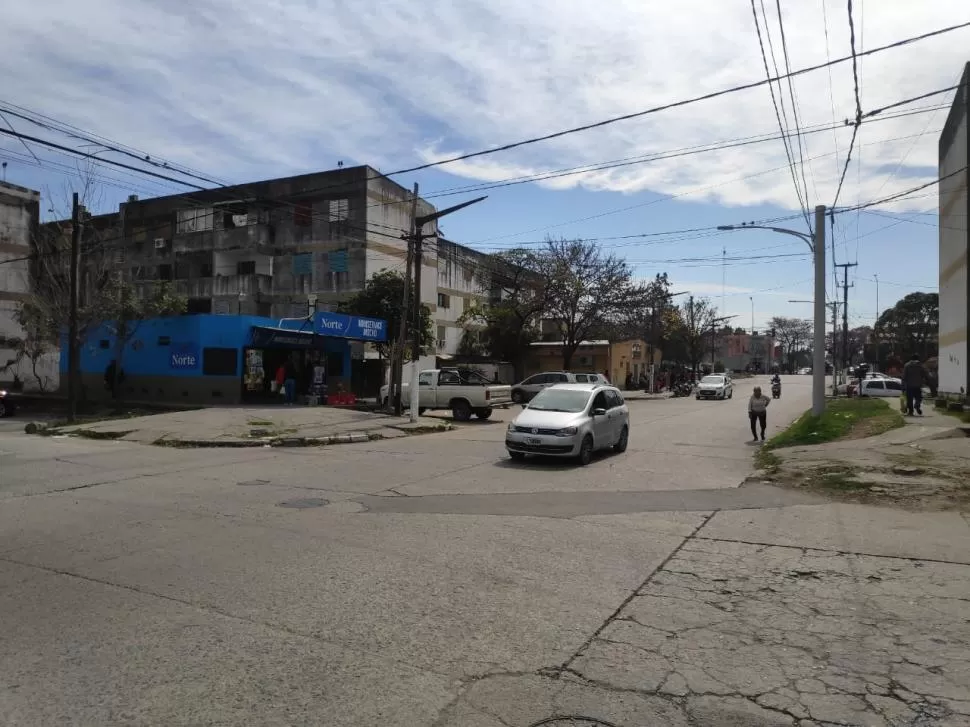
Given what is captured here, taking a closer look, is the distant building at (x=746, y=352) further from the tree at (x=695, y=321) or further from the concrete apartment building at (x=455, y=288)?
the concrete apartment building at (x=455, y=288)

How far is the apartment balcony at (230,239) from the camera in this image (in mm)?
46781

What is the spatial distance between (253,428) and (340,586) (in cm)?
1408

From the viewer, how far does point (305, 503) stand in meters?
9.52

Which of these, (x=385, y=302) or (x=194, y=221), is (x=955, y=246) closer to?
(x=385, y=302)

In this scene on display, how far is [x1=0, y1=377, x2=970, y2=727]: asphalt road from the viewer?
12.6 ft

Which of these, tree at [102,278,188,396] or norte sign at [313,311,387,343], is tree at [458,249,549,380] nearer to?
norte sign at [313,311,387,343]

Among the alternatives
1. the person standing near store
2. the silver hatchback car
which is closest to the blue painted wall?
the person standing near store

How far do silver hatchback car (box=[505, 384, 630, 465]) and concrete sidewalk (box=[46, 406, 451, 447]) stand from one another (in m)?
5.69

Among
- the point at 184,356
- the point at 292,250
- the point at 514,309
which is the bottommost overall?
the point at 184,356

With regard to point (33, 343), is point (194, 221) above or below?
above

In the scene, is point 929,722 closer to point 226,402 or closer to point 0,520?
point 0,520

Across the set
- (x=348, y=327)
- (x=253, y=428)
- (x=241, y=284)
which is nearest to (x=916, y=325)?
(x=241, y=284)

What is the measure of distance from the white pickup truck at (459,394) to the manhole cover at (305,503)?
1566cm

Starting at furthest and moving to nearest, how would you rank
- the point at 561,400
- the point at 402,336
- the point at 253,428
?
the point at 402,336 < the point at 253,428 < the point at 561,400
